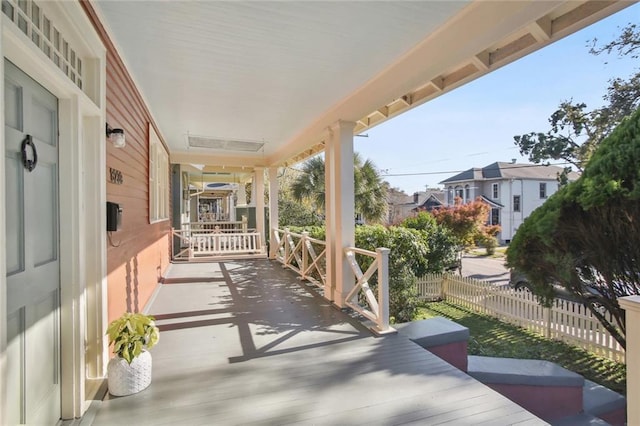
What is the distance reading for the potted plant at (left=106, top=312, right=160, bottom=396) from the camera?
91.8 inches

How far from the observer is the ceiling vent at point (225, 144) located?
6393mm

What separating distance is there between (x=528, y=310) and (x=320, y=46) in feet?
18.7

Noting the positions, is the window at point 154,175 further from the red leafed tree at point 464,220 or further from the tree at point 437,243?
the red leafed tree at point 464,220

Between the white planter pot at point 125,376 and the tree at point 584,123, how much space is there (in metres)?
8.26

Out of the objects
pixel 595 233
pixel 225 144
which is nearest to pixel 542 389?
pixel 595 233

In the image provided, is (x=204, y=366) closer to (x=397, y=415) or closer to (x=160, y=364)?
(x=160, y=364)

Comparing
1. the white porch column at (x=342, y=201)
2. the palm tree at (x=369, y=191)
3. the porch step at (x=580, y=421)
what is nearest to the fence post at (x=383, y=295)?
the white porch column at (x=342, y=201)

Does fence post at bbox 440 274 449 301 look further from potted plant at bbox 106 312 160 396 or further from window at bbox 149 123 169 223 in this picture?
potted plant at bbox 106 312 160 396

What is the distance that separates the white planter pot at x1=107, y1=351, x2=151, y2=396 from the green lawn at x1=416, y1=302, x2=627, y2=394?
4267 millimetres

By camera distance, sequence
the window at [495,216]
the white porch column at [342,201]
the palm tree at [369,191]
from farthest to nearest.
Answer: the window at [495,216], the palm tree at [369,191], the white porch column at [342,201]

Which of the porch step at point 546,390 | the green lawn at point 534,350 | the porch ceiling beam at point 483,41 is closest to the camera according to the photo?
the porch ceiling beam at point 483,41

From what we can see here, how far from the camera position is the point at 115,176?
112 inches

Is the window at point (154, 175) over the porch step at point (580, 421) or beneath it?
over

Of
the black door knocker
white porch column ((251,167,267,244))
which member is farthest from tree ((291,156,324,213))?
the black door knocker
